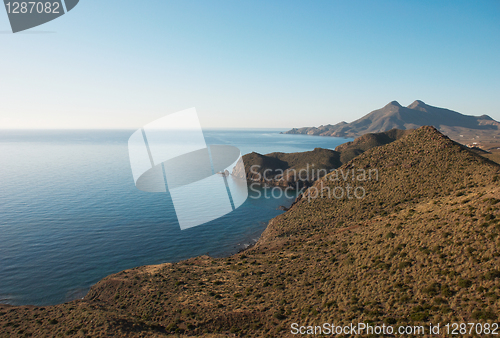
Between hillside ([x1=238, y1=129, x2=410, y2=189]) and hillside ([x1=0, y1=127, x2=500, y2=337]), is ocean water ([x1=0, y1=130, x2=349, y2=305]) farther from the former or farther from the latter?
hillside ([x1=238, y1=129, x2=410, y2=189])

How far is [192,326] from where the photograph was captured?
97.5 feet

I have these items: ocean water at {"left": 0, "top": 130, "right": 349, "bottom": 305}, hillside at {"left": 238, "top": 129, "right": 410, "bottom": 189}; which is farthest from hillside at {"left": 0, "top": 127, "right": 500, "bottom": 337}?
hillside at {"left": 238, "top": 129, "right": 410, "bottom": 189}

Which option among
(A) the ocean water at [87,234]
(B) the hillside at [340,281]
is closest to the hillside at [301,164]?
(A) the ocean water at [87,234]

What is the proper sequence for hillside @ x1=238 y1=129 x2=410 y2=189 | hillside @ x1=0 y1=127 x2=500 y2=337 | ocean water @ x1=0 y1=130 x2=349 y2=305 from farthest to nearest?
hillside @ x1=238 y1=129 x2=410 y2=189
ocean water @ x1=0 y1=130 x2=349 y2=305
hillside @ x1=0 y1=127 x2=500 y2=337

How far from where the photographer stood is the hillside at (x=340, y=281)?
23828 millimetres

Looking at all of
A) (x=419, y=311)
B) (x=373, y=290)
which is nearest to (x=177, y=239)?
(x=373, y=290)

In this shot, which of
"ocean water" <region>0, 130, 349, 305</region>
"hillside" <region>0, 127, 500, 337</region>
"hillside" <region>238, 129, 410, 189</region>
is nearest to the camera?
"hillside" <region>0, 127, 500, 337</region>

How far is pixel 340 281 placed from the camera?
3145 cm

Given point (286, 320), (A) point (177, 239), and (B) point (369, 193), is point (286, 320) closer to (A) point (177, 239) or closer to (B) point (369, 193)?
(B) point (369, 193)

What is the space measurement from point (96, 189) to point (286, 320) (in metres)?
121

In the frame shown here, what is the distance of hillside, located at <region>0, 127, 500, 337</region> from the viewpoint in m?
23.8

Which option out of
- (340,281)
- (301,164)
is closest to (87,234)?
(340,281)

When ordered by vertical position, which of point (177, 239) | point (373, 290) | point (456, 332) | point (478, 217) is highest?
point (478, 217)

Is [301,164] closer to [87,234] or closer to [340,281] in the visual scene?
[87,234]
